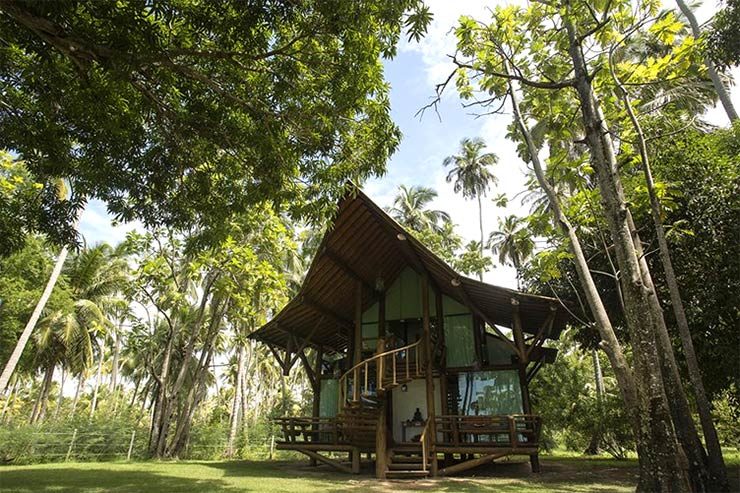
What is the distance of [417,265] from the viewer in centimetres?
1297

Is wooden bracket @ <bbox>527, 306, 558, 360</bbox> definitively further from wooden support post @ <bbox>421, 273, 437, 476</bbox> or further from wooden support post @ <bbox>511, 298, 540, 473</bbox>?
wooden support post @ <bbox>421, 273, 437, 476</bbox>

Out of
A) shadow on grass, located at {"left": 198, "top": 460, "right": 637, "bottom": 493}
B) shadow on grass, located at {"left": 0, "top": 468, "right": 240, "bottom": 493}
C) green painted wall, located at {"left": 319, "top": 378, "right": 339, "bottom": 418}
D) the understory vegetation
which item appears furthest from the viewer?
green painted wall, located at {"left": 319, "top": 378, "right": 339, "bottom": 418}

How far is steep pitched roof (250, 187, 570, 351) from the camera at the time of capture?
36.8 feet

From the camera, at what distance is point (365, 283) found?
13453 mm

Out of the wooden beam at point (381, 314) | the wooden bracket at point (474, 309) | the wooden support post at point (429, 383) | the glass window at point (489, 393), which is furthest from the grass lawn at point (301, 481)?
the wooden beam at point (381, 314)

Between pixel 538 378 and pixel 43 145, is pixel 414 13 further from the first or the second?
pixel 538 378

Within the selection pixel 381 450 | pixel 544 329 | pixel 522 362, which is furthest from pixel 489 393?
pixel 381 450

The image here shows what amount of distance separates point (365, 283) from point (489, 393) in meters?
4.83

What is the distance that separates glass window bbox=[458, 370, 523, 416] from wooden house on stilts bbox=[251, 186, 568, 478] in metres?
0.03

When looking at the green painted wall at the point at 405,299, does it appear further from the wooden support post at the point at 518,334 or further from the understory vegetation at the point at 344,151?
the understory vegetation at the point at 344,151

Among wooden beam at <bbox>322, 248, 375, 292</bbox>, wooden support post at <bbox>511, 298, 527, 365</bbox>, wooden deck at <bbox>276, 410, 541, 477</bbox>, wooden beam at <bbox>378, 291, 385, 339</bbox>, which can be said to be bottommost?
wooden deck at <bbox>276, 410, 541, 477</bbox>

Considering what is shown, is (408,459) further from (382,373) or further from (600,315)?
(600,315)

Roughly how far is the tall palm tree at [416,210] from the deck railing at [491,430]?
69.6 ft

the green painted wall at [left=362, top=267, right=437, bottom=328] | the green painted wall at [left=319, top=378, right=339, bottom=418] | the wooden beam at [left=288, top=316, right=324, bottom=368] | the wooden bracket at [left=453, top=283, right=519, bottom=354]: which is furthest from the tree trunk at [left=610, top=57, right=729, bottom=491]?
the green painted wall at [left=319, top=378, right=339, bottom=418]
